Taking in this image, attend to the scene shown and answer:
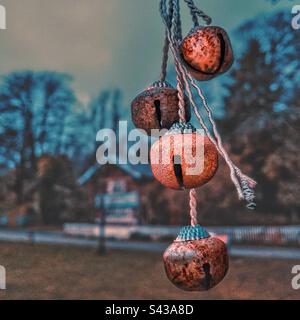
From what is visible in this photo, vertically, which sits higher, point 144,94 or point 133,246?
point 144,94

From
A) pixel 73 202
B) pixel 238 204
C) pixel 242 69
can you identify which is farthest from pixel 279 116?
pixel 73 202

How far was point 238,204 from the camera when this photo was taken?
9.17 m

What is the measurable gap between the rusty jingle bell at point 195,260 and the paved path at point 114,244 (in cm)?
821

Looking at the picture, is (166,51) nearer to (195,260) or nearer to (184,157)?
(184,157)

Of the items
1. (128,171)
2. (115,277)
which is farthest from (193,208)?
(128,171)

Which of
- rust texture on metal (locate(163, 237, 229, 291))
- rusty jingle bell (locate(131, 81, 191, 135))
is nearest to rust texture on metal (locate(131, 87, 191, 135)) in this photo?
rusty jingle bell (locate(131, 81, 191, 135))

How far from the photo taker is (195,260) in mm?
587

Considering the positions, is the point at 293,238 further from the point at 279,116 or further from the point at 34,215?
the point at 34,215

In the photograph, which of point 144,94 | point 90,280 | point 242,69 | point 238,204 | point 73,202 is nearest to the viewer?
point 144,94

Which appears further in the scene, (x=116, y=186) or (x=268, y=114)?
(x=116, y=186)

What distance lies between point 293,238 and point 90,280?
4.51 meters

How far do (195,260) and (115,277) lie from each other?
7778mm

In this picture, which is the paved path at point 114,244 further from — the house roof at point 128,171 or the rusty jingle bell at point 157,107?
the rusty jingle bell at point 157,107

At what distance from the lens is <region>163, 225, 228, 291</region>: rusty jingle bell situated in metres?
0.59
